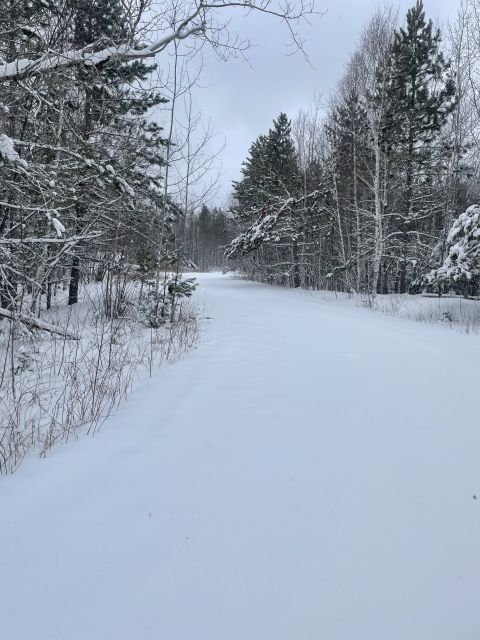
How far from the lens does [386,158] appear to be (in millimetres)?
15508

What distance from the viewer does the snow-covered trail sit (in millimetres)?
1412

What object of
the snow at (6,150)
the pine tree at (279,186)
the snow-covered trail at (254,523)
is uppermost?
the pine tree at (279,186)

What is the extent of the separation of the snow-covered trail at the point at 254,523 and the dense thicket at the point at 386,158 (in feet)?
33.8

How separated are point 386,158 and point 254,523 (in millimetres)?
16586

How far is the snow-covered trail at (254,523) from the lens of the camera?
1412mm

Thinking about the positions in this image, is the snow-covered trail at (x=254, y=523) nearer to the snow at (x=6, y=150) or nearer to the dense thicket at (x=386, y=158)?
the snow at (x=6, y=150)

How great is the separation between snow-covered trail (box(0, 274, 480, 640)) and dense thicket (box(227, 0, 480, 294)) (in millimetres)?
10310

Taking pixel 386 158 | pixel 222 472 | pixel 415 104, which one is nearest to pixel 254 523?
pixel 222 472

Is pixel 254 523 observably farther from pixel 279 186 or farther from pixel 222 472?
pixel 279 186

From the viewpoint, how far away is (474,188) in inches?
783

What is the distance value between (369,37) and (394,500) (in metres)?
17.6

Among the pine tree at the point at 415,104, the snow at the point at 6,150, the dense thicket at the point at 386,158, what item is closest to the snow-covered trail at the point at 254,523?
the snow at the point at 6,150

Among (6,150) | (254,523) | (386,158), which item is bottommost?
(254,523)

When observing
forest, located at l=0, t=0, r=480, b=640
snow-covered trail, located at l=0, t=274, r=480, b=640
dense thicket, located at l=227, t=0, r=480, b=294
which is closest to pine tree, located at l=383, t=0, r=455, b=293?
dense thicket, located at l=227, t=0, r=480, b=294
